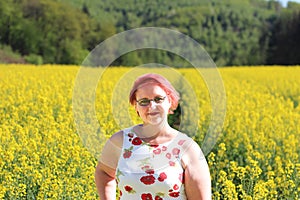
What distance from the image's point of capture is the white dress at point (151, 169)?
283 centimetres

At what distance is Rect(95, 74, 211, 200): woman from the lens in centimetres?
283

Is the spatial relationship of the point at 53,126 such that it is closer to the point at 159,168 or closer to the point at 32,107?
the point at 32,107

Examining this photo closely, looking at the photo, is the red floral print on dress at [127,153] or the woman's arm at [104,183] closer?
the red floral print on dress at [127,153]

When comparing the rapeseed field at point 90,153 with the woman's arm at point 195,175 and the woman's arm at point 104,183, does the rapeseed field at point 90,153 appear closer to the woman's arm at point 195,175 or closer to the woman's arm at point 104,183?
the woman's arm at point 104,183

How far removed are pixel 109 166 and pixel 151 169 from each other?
254 mm

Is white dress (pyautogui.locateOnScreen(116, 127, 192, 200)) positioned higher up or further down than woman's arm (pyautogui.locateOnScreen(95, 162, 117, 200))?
higher up

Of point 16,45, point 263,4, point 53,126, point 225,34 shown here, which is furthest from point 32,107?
point 263,4

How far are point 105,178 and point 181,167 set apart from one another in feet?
1.41

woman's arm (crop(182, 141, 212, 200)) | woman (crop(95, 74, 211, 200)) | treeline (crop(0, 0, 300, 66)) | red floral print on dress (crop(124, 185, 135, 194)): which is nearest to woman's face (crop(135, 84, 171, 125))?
Result: woman (crop(95, 74, 211, 200))

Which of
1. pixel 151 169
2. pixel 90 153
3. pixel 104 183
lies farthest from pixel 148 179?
pixel 90 153

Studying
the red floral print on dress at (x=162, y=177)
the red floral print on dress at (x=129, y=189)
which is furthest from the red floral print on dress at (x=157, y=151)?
the red floral print on dress at (x=129, y=189)

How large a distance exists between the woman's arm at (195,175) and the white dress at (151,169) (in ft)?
0.09

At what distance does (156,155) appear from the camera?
287 cm

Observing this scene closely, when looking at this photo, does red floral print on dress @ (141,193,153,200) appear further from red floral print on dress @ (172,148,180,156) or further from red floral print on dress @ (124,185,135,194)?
red floral print on dress @ (172,148,180,156)
